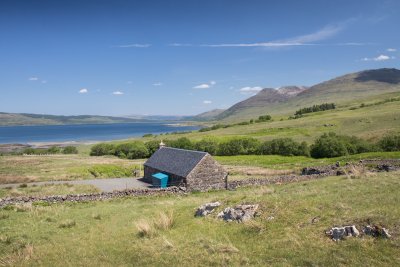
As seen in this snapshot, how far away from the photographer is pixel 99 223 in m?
19.5

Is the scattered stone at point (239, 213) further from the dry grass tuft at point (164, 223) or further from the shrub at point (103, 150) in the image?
the shrub at point (103, 150)

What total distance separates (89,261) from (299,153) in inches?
2742

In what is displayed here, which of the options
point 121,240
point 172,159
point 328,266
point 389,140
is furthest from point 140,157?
point 328,266

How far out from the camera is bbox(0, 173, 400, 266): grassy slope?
37.6 ft

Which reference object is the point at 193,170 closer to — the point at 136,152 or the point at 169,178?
the point at 169,178

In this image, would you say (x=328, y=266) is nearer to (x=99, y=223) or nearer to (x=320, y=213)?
(x=320, y=213)

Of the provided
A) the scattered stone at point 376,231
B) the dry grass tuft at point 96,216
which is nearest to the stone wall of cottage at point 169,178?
the dry grass tuft at point 96,216

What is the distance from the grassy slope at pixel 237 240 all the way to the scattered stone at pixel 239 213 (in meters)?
0.46

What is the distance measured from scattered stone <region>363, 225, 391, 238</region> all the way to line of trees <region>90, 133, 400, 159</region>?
2413 inches

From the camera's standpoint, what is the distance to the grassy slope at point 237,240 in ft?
37.6

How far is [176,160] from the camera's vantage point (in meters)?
→ 47.7

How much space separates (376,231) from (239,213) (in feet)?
18.9

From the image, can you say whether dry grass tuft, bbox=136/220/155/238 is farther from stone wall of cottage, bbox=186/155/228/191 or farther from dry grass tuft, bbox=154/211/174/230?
stone wall of cottage, bbox=186/155/228/191

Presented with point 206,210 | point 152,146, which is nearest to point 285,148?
point 152,146
